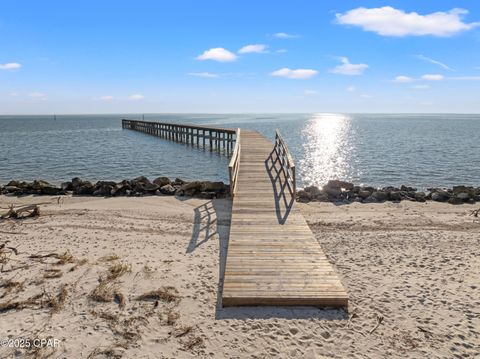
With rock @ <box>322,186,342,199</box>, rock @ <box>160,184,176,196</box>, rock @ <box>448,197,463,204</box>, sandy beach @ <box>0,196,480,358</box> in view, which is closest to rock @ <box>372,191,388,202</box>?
rock @ <box>322,186,342,199</box>

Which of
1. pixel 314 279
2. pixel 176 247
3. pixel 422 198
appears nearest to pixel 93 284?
pixel 176 247

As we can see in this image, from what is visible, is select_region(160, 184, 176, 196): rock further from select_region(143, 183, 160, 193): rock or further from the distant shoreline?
select_region(143, 183, 160, 193): rock

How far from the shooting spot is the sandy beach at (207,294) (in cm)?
415

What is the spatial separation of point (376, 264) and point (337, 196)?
5.90 m

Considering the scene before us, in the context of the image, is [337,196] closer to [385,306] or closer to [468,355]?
[385,306]

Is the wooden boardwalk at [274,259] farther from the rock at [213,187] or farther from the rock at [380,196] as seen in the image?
the rock at [380,196]

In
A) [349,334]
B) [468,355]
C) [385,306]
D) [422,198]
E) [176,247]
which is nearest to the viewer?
[468,355]

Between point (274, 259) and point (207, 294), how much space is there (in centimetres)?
138

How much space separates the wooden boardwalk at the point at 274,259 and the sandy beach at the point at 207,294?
0.21 m

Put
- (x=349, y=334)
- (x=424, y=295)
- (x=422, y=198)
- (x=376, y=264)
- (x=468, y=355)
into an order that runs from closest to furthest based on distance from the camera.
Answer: (x=468, y=355) < (x=349, y=334) < (x=424, y=295) < (x=376, y=264) < (x=422, y=198)

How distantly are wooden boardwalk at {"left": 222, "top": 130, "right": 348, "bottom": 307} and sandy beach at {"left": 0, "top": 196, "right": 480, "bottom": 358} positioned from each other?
21cm

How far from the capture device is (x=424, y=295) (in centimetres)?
529

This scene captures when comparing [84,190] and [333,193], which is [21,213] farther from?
[333,193]

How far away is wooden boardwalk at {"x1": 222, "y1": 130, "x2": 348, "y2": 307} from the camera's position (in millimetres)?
4898
